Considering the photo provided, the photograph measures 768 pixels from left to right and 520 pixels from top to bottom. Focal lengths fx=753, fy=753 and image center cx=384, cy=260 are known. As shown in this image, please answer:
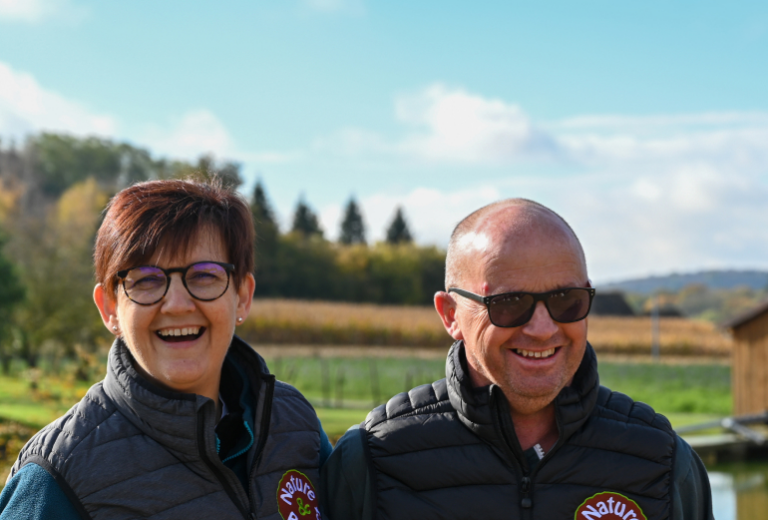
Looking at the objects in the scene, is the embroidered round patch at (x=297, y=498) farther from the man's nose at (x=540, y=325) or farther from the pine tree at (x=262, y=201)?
the pine tree at (x=262, y=201)

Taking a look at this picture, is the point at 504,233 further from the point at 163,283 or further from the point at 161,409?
the point at 161,409

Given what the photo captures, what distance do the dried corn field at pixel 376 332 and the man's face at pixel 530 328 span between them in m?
29.2

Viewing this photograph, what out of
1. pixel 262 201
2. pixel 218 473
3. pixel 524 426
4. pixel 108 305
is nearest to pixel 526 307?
pixel 524 426

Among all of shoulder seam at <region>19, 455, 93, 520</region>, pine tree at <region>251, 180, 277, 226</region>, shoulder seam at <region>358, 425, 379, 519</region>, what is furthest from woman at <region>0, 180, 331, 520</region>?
pine tree at <region>251, 180, 277, 226</region>

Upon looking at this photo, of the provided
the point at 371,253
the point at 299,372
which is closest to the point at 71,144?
the point at 371,253

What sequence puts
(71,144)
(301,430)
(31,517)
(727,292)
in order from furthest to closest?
(727,292)
(71,144)
(301,430)
(31,517)

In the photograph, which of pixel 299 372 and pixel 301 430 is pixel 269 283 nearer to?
pixel 299 372

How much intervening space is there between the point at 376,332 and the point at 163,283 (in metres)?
34.7

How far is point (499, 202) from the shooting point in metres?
2.62

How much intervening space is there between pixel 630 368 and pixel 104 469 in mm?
30148

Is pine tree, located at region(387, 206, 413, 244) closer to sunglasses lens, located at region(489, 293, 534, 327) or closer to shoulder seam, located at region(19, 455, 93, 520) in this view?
sunglasses lens, located at region(489, 293, 534, 327)

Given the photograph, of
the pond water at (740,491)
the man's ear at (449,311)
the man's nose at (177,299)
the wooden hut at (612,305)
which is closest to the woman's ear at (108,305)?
the man's nose at (177,299)

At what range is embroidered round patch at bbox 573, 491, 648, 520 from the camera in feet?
8.11

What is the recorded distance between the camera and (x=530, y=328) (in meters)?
2.47
